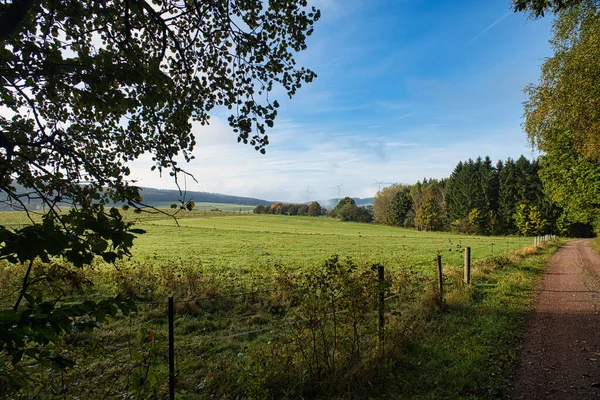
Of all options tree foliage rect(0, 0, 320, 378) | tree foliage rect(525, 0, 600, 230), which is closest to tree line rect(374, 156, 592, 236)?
tree foliage rect(525, 0, 600, 230)

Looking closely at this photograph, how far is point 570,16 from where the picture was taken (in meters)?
11.4

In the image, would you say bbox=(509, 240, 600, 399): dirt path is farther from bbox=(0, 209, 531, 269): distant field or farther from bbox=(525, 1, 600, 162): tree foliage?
bbox=(525, 1, 600, 162): tree foliage

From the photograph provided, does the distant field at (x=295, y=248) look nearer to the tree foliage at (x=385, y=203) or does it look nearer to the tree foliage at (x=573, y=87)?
the tree foliage at (x=573, y=87)

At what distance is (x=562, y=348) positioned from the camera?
6426mm

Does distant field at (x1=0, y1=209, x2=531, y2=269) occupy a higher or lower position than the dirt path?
lower

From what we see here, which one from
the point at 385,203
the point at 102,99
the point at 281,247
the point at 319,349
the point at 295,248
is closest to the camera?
the point at 102,99

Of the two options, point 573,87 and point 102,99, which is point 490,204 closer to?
point 573,87

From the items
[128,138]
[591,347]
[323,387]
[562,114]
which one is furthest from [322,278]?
[562,114]

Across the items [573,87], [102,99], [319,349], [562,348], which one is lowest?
[562,348]

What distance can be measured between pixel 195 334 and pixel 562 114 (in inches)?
631

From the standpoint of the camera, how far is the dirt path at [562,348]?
16.3ft

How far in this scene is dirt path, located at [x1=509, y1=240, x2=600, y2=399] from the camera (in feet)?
16.3

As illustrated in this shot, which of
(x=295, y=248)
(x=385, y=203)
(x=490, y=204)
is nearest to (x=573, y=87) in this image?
(x=295, y=248)

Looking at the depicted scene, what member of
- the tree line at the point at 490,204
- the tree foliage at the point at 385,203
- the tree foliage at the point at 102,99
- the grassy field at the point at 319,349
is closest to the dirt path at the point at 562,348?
the grassy field at the point at 319,349
